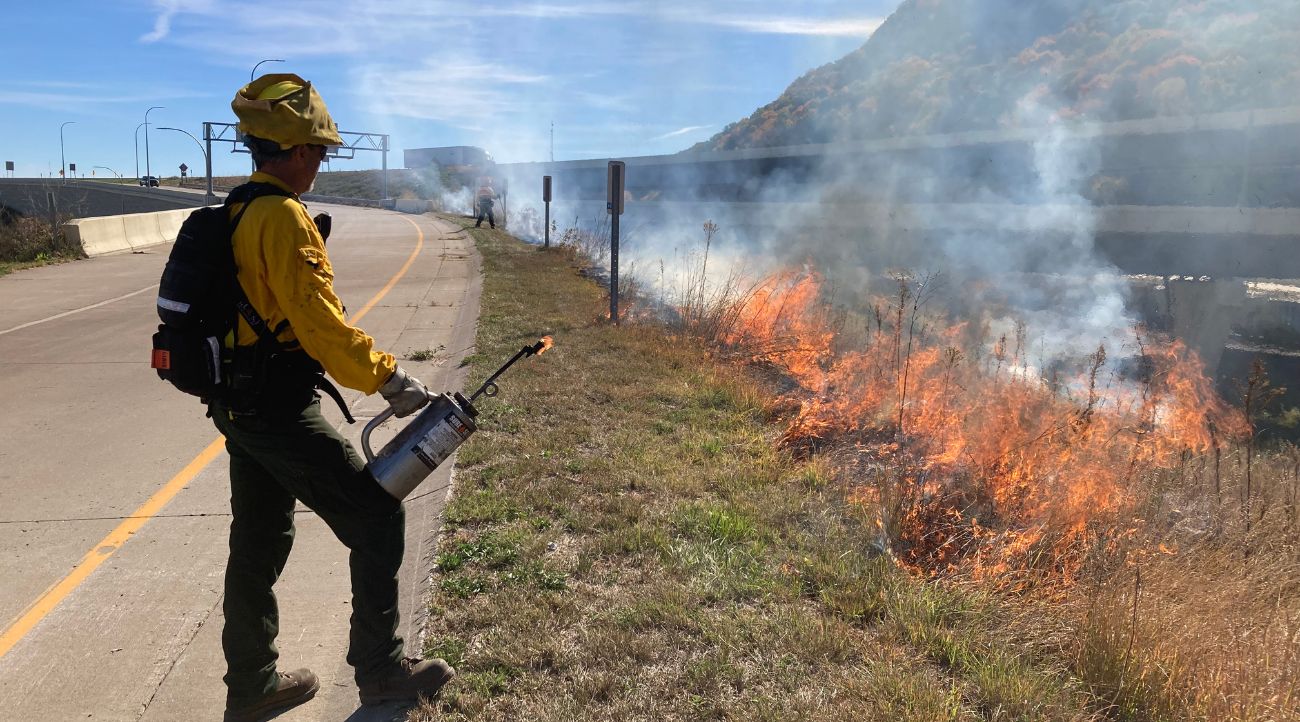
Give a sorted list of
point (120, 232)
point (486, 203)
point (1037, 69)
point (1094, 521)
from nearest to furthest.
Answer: point (1094, 521) → point (120, 232) → point (486, 203) → point (1037, 69)

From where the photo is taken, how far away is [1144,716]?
253cm

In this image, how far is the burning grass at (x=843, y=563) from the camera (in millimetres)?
2572

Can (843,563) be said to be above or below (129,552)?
above

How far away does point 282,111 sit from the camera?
2172 millimetres

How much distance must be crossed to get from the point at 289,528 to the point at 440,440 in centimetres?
65

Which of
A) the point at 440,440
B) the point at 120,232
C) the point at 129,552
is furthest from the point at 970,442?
the point at 120,232

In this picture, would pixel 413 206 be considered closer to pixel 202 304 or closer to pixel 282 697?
pixel 282 697

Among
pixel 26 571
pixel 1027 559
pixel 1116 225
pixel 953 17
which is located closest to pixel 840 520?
pixel 1027 559

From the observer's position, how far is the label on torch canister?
7.77ft

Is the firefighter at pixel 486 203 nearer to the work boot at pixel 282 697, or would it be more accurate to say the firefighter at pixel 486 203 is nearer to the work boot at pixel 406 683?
the work boot at pixel 282 697

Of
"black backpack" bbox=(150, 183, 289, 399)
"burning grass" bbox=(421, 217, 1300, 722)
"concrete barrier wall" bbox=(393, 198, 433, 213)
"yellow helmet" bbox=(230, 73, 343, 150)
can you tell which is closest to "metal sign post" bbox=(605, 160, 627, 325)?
"burning grass" bbox=(421, 217, 1300, 722)

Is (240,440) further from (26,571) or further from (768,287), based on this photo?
(768,287)

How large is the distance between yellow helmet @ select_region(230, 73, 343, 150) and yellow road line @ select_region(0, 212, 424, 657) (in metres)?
2.24

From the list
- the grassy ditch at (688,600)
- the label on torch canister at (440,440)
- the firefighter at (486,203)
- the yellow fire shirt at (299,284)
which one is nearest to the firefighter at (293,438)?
the yellow fire shirt at (299,284)
